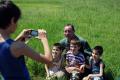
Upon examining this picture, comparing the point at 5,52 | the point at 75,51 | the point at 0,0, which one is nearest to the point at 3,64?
the point at 5,52

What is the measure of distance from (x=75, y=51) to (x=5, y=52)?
162 inches

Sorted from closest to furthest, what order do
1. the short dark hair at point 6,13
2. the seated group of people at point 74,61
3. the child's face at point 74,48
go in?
the short dark hair at point 6,13 < the seated group of people at point 74,61 < the child's face at point 74,48

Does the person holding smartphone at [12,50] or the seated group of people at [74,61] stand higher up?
the person holding smartphone at [12,50]

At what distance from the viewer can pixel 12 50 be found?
10.7 ft

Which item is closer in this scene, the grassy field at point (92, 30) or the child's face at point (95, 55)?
the child's face at point (95, 55)

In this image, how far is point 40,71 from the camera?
786 cm

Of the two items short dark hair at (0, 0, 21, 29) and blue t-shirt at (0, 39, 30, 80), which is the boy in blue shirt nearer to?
blue t-shirt at (0, 39, 30, 80)

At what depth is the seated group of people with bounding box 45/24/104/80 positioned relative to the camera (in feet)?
23.3

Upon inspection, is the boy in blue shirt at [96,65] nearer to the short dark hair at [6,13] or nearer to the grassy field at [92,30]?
the grassy field at [92,30]

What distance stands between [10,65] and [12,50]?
14 cm

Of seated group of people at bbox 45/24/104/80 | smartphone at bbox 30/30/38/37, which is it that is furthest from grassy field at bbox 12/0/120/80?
smartphone at bbox 30/30/38/37

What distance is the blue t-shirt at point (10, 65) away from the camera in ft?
10.8

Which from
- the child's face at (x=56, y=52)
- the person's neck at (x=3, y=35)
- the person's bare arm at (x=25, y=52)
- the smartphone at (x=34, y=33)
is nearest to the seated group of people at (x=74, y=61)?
the child's face at (x=56, y=52)

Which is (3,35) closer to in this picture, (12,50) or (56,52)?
(12,50)
